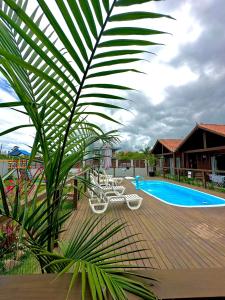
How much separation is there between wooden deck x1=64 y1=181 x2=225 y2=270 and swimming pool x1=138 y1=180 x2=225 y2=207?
1.37 meters

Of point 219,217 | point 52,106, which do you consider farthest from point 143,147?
point 52,106

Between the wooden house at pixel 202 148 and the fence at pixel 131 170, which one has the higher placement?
the wooden house at pixel 202 148

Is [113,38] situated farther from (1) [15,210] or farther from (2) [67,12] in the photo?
(1) [15,210]

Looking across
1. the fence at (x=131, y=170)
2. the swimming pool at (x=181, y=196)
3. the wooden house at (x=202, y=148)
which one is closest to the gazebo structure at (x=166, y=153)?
the wooden house at (x=202, y=148)

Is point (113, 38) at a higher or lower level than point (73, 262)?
higher

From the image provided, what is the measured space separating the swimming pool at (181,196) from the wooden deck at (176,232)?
1367mm

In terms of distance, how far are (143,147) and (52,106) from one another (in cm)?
3422

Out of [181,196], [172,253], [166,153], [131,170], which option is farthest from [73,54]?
[131,170]

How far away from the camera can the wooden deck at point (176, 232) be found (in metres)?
3.34

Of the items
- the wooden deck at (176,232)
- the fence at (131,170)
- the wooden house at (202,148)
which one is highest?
the wooden house at (202,148)

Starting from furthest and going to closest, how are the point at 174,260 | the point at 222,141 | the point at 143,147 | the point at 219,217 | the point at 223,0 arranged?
1. the point at 143,147
2. the point at 222,141
3. the point at 219,217
4. the point at 174,260
5. the point at 223,0

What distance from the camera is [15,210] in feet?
3.47

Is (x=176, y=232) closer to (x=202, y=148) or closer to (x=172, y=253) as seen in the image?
(x=172, y=253)

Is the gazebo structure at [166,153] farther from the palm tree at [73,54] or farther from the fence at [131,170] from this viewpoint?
the palm tree at [73,54]
